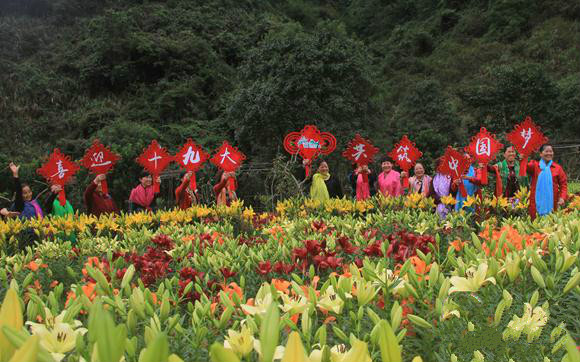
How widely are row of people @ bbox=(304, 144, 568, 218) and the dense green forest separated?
5.65m

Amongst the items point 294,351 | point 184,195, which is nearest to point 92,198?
point 184,195

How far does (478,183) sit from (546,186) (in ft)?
2.60

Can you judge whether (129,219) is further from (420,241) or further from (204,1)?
(204,1)

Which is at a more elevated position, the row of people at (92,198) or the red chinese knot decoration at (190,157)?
the red chinese knot decoration at (190,157)

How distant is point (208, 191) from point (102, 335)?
1084cm

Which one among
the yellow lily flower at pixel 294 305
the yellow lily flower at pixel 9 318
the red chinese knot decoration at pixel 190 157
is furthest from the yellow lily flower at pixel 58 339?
the red chinese knot decoration at pixel 190 157

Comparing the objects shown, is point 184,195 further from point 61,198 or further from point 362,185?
point 362,185

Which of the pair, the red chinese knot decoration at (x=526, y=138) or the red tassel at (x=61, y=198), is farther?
the red tassel at (x=61, y=198)

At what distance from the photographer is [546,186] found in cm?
526

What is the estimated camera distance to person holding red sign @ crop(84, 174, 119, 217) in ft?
19.9

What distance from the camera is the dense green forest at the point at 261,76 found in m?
15.8

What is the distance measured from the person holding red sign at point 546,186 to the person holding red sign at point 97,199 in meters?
5.09

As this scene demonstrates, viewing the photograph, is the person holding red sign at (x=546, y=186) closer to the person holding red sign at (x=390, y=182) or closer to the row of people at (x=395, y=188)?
the row of people at (x=395, y=188)

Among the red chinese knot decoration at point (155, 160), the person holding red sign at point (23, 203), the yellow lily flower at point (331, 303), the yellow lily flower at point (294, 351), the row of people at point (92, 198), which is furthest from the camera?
the red chinese knot decoration at point (155, 160)
